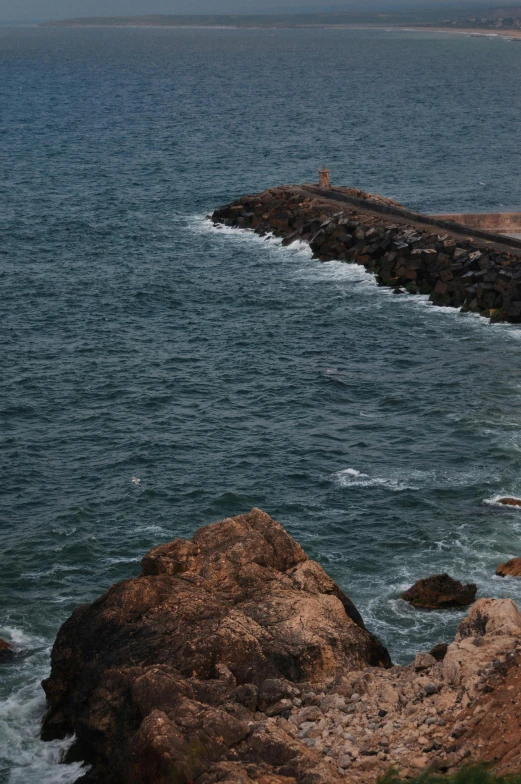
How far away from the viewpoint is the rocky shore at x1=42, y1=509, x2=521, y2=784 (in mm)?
20328

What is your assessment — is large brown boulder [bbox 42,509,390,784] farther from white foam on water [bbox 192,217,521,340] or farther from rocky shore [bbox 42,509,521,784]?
white foam on water [bbox 192,217,521,340]

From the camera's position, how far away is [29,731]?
25484mm

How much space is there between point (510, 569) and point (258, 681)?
10.5m

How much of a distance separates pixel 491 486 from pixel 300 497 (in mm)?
6150

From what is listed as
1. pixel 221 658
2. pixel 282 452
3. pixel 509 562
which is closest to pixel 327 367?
pixel 282 452

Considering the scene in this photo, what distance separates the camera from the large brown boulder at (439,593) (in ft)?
98.3

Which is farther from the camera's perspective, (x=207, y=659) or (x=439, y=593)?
(x=439, y=593)

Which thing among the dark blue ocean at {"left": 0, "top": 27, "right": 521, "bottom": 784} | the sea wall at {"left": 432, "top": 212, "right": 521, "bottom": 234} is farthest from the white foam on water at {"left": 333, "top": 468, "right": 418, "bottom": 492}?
the sea wall at {"left": 432, "top": 212, "right": 521, "bottom": 234}

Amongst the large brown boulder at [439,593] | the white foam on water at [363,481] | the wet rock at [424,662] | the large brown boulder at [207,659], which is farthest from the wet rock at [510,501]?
the wet rock at [424,662]

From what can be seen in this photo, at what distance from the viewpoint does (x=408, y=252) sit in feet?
202

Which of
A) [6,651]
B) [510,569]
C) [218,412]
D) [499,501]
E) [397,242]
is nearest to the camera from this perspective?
[6,651]

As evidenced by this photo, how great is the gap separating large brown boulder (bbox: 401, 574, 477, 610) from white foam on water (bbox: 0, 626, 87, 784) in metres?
9.71

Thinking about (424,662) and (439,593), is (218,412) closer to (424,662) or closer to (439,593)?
(439,593)

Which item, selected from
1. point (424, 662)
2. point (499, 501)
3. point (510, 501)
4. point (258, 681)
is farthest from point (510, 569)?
point (258, 681)
